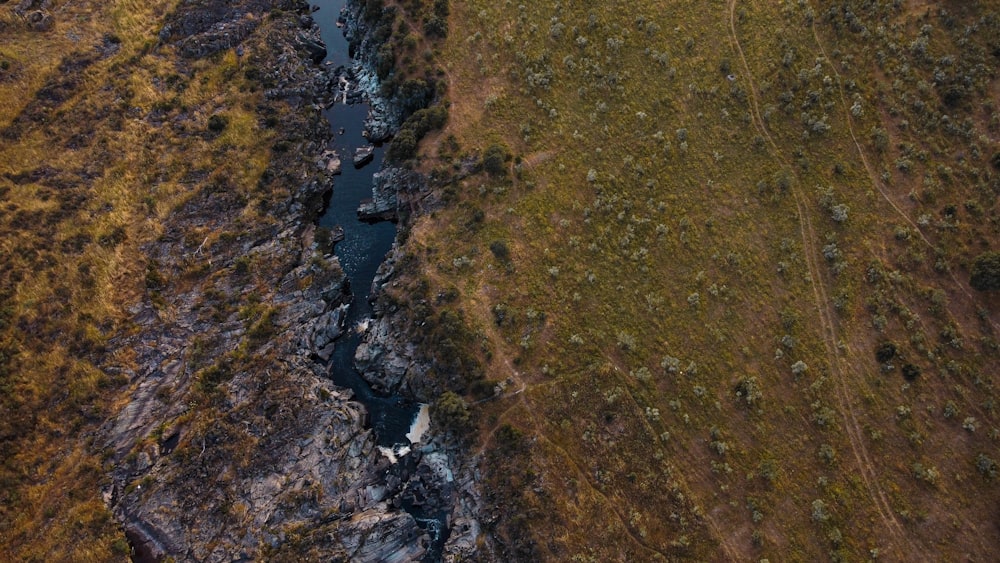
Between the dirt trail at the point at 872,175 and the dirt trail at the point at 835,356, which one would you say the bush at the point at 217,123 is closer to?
the dirt trail at the point at 835,356

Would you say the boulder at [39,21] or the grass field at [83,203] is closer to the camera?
the grass field at [83,203]

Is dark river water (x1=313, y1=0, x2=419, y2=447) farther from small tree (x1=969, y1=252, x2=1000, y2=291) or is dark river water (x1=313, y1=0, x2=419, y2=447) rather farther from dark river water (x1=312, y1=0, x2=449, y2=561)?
small tree (x1=969, y1=252, x2=1000, y2=291)

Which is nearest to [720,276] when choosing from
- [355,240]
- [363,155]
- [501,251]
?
[501,251]

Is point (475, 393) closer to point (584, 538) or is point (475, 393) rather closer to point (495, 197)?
point (584, 538)

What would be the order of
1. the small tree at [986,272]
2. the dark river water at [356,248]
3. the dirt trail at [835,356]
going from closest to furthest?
the dirt trail at [835,356] < the small tree at [986,272] < the dark river water at [356,248]

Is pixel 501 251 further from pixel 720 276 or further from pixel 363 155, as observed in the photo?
pixel 363 155

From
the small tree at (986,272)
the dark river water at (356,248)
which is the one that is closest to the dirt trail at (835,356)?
the small tree at (986,272)
